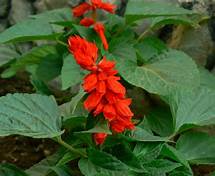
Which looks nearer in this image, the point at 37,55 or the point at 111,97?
the point at 111,97

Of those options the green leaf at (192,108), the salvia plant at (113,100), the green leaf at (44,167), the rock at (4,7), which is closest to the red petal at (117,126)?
the salvia plant at (113,100)

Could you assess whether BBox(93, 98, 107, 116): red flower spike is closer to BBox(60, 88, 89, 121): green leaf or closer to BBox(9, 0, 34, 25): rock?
BBox(60, 88, 89, 121): green leaf

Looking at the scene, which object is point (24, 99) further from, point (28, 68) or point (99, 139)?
point (28, 68)

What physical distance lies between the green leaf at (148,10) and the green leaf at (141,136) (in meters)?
0.48

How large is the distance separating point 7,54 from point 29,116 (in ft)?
3.20

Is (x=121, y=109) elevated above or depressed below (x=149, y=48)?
above

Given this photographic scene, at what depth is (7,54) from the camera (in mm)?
2363

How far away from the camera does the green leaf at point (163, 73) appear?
1.70 meters

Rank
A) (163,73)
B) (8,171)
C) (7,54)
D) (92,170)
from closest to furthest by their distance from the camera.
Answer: (92,170), (8,171), (163,73), (7,54)

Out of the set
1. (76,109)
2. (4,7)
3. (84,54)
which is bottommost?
(4,7)

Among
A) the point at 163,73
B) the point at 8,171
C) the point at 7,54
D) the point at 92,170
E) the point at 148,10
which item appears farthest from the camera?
the point at 7,54

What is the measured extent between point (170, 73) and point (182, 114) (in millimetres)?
192

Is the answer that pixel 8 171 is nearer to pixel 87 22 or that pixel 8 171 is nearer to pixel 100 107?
pixel 100 107

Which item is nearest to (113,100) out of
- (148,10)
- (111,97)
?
(111,97)
